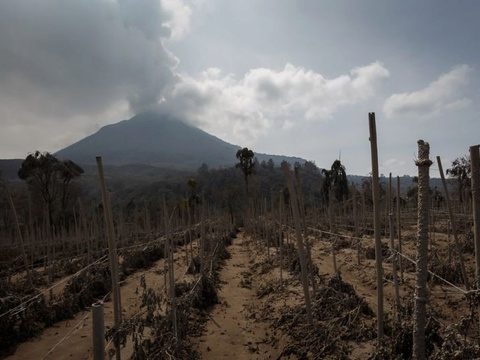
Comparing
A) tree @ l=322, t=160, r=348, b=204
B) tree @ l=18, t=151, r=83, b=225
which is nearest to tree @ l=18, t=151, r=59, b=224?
tree @ l=18, t=151, r=83, b=225

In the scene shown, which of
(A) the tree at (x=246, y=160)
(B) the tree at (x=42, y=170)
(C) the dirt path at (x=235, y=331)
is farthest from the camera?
(A) the tree at (x=246, y=160)

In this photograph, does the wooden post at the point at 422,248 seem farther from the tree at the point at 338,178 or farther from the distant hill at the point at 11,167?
the distant hill at the point at 11,167

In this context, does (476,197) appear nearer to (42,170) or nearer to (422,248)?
(422,248)

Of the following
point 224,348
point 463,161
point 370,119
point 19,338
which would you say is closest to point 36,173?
point 19,338

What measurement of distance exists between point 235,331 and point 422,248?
415cm

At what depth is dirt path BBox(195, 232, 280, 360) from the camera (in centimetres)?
523

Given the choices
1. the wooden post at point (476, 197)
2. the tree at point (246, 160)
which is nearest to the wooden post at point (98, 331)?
the wooden post at point (476, 197)

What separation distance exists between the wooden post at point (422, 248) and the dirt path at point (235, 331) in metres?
2.58

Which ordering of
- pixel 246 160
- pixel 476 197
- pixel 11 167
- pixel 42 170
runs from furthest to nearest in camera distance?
pixel 11 167 < pixel 246 160 < pixel 42 170 < pixel 476 197

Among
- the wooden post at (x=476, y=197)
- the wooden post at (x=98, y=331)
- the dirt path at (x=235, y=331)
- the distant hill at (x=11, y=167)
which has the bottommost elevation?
the dirt path at (x=235, y=331)

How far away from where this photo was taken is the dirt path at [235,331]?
17.2 ft

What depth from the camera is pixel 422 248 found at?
8.83 ft

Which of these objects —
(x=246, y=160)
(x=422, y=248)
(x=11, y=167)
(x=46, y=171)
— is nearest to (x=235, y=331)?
(x=422, y=248)

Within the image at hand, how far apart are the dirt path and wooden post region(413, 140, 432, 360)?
2.58m
